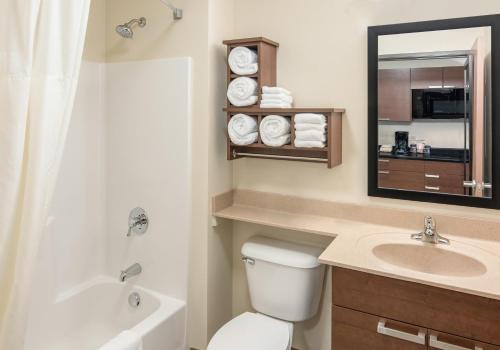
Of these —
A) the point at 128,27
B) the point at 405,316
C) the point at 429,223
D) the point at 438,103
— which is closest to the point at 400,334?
the point at 405,316

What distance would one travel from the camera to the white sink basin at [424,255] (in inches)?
64.0

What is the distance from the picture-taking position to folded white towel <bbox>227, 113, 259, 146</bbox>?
1.99 meters

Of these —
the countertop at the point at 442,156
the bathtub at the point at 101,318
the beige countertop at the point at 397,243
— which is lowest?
the bathtub at the point at 101,318

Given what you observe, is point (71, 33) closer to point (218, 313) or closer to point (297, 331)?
point (218, 313)

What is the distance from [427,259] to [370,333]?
0.46 meters

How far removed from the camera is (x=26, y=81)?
1.24m

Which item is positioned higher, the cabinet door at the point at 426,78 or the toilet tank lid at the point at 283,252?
the cabinet door at the point at 426,78

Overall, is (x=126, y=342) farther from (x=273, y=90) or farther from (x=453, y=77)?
(x=453, y=77)

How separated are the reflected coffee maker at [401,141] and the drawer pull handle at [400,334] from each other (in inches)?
31.9

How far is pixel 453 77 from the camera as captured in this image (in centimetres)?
176

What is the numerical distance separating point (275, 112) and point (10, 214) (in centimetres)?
122

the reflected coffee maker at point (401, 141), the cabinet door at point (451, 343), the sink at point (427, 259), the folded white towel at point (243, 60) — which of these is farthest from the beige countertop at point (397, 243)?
the folded white towel at point (243, 60)

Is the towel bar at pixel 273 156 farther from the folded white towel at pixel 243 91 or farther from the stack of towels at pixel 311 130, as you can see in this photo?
the folded white towel at pixel 243 91

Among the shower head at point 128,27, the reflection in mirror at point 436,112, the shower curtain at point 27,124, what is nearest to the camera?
the shower curtain at point 27,124
